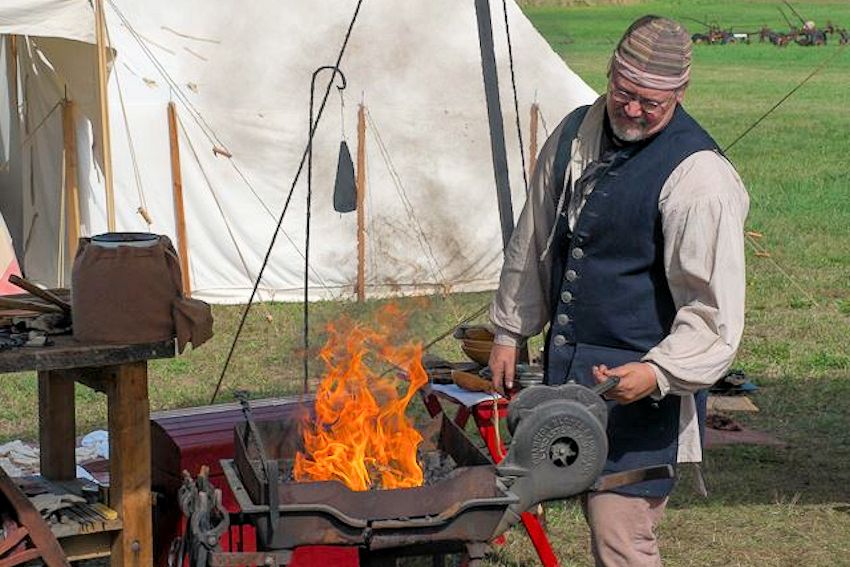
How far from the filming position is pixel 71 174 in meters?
8.26

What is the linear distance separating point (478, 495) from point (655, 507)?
0.47 meters

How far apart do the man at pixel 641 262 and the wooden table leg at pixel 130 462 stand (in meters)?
1.01

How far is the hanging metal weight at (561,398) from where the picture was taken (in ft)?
9.51

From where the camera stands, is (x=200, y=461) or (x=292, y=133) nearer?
(x=200, y=461)

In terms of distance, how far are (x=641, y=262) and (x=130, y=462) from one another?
135 cm

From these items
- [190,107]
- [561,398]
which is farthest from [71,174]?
[561,398]

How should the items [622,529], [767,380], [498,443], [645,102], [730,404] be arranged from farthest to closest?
[767,380], [730,404], [498,443], [622,529], [645,102]

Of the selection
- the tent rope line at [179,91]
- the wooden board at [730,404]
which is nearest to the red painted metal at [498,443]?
the wooden board at [730,404]

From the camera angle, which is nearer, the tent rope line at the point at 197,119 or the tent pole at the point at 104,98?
the tent pole at the point at 104,98

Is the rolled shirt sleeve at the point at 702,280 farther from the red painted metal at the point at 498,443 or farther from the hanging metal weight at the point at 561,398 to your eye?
the red painted metal at the point at 498,443

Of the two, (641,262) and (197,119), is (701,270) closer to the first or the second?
(641,262)

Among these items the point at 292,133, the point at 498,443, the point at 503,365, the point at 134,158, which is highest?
the point at 292,133

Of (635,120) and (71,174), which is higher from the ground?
(635,120)

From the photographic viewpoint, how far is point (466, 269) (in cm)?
871
